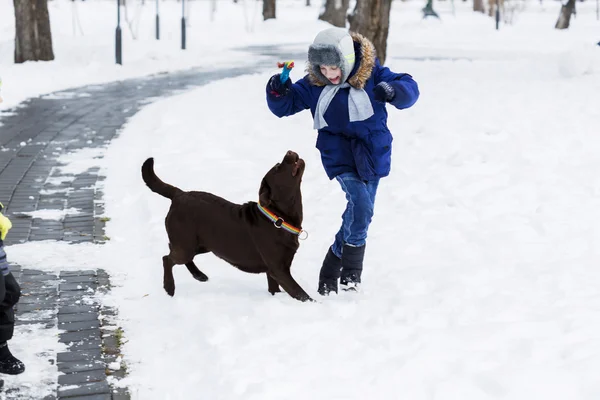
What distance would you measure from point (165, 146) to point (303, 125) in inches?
76.6

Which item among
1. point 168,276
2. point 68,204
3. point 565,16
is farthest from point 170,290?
point 565,16

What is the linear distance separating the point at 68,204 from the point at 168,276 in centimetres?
267

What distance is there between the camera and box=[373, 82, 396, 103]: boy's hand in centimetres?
442

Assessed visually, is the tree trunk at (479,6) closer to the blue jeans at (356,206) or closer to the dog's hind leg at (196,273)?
the dog's hind leg at (196,273)

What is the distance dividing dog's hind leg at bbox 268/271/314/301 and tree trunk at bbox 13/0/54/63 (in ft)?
49.6

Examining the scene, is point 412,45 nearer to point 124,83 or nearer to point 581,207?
point 124,83

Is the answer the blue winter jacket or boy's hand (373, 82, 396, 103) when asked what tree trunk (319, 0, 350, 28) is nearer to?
the blue winter jacket

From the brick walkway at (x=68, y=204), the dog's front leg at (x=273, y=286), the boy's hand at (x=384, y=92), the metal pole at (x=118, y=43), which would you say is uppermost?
the boy's hand at (x=384, y=92)

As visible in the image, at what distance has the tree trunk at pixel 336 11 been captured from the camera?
37281 millimetres

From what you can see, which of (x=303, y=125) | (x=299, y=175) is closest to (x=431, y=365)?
(x=299, y=175)

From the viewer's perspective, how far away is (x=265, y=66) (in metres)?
20.6

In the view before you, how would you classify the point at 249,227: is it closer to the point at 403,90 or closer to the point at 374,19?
the point at 403,90

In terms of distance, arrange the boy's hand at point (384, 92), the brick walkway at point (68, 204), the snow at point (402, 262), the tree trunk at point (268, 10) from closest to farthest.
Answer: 1. the snow at point (402, 262)
2. the brick walkway at point (68, 204)
3. the boy's hand at point (384, 92)
4. the tree trunk at point (268, 10)

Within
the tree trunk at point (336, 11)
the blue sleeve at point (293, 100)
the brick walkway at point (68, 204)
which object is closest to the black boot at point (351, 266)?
the blue sleeve at point (293, 100)
